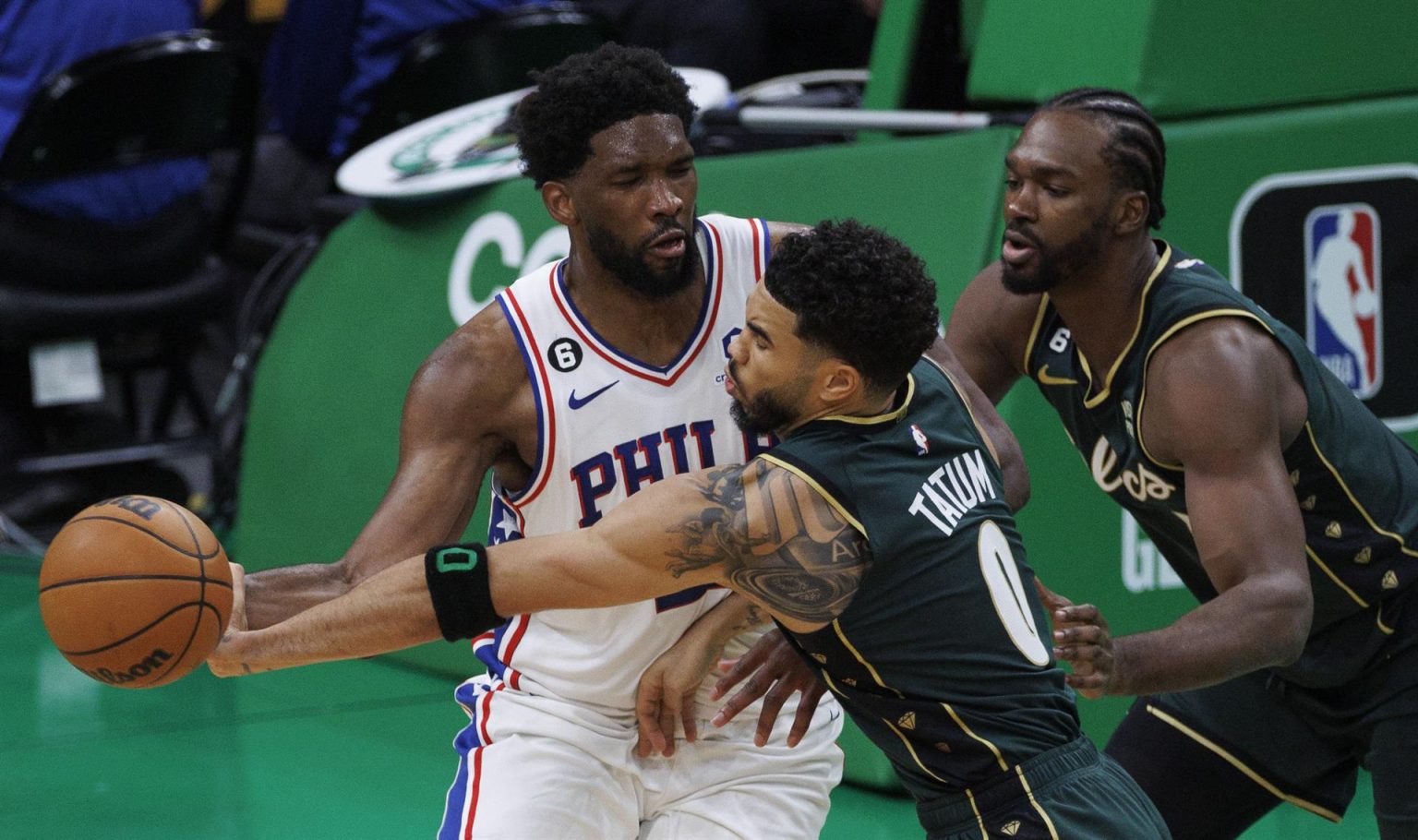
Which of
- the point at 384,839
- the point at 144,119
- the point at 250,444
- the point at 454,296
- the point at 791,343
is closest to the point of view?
the point at 791,343

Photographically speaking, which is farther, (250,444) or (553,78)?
(250,444)

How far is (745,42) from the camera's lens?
8688 millimetres

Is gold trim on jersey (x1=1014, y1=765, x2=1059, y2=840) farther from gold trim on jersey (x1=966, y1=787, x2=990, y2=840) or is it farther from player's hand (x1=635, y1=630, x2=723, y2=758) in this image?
player's hand (x1=635, y1=630, x2=723, y2=758)

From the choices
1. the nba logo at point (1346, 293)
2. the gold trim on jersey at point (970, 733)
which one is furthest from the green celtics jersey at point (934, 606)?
the nba logo at point (1346, 293)

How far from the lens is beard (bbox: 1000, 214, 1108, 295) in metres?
3.88

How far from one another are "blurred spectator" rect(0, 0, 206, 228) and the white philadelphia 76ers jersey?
4.98 metres

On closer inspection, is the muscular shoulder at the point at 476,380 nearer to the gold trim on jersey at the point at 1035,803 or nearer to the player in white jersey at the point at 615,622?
the player in white jersey at the point at 615,622

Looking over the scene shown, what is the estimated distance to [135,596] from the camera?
3.31 metres

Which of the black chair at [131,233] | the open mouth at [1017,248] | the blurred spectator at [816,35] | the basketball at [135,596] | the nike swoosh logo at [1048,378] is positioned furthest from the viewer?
the blurred spectator at [816,35]

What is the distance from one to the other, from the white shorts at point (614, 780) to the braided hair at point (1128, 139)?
1.23m

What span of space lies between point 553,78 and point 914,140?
2.06 metres

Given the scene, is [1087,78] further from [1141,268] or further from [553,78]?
[553,78]

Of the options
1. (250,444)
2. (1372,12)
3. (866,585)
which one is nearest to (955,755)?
(866,585)

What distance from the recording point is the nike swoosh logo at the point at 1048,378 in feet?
13.5
